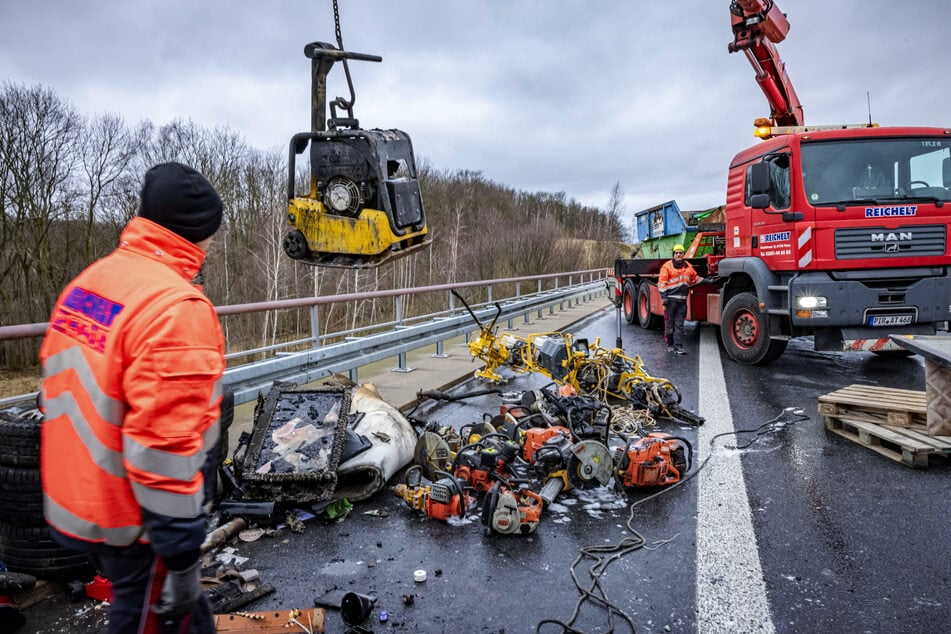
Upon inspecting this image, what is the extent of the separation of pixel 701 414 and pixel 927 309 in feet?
12.1

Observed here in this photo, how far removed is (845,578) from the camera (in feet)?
9.32

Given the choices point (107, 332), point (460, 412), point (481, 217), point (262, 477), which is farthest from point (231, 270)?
point (107, 332)

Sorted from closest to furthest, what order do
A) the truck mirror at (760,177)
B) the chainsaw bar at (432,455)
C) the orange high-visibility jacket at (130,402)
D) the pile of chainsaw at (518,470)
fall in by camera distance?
the orange high-visibility jacket at (130,402)
the pile of chainsaw at (518,470)
the chainsaw bar at (432,455)
the truck mirror at (760,177)

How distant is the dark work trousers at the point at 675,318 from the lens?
9.91 metres

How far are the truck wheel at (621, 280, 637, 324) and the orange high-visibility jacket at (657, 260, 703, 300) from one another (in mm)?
3461

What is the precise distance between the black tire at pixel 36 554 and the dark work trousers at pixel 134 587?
1.42 meters

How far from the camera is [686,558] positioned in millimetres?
3082

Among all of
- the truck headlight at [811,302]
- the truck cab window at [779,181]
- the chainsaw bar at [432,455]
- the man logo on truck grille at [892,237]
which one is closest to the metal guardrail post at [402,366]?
the chainsaw bar at [432,455]

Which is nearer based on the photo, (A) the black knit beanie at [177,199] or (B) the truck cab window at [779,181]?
(A) the black knit beanie at [177,199]

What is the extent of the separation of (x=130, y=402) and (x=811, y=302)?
24.6ft

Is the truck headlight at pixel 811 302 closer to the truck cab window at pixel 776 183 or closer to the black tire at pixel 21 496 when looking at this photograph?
the truck cab window at pixel 776 183

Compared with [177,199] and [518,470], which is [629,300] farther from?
[177,199]

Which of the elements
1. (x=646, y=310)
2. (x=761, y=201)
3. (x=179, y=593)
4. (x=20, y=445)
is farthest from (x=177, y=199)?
(x=646, y=310)

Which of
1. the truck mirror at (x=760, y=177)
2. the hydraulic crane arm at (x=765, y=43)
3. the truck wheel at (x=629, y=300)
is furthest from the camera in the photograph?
the truck wheel at (x=629, y=300)
